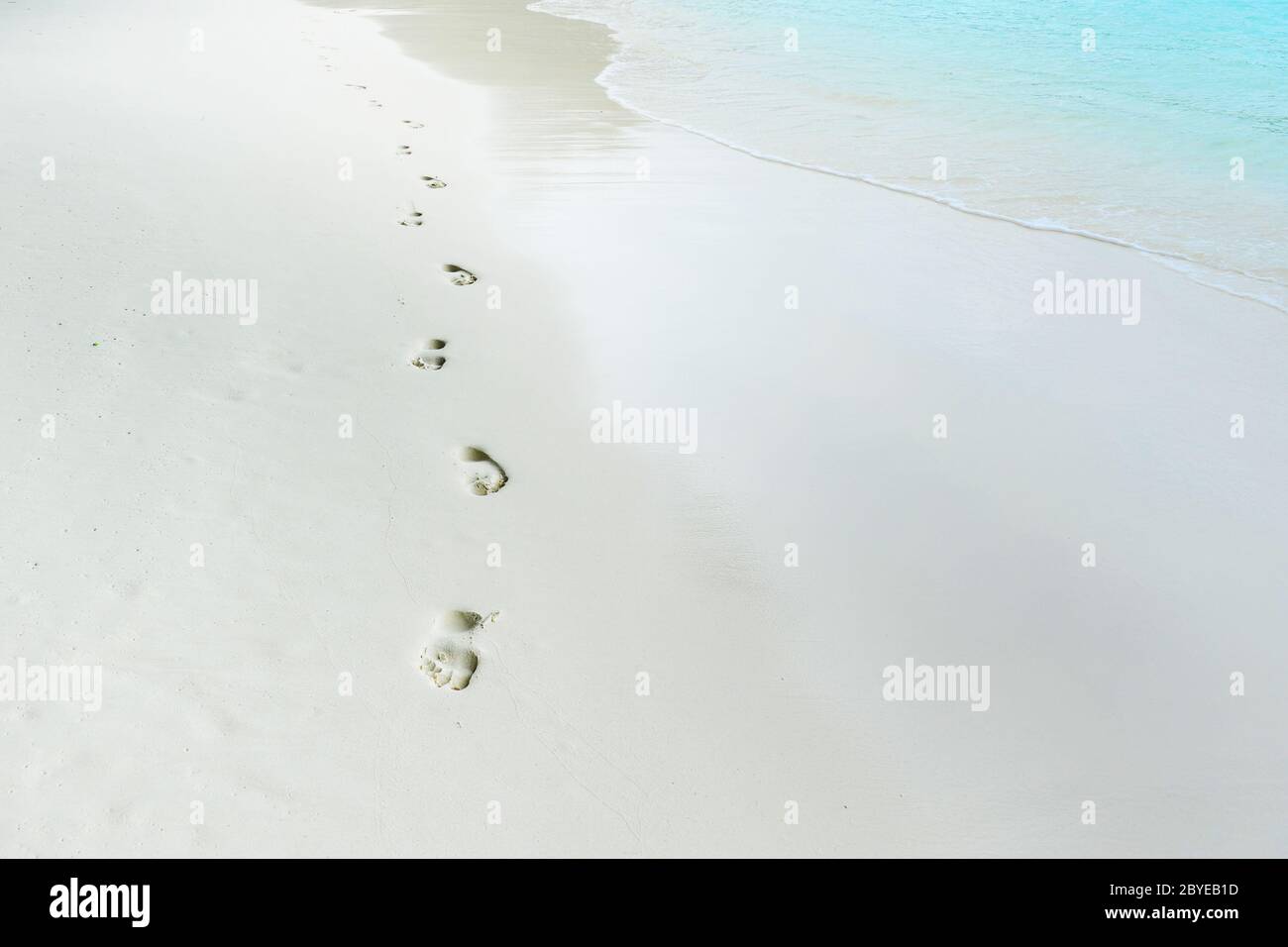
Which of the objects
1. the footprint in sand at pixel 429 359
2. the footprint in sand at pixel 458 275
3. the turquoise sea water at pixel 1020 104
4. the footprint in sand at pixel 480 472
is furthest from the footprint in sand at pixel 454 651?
the turquoise sea water at pixel 1020 104

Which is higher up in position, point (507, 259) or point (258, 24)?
point (258, 24)

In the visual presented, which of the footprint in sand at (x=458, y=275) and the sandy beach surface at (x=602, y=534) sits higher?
the footprint in sand at (x=458, y=275)

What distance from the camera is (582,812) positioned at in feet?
7.84

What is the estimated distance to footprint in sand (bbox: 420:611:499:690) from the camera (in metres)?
2.71

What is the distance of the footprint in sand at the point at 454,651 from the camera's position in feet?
8.88

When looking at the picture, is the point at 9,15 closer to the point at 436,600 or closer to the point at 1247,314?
the point at 436,600

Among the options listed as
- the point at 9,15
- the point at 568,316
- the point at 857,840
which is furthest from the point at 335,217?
the point at 9,15

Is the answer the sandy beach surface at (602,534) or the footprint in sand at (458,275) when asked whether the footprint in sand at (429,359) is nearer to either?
the sandy beach surface at (602,534)

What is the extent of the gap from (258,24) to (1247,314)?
1264 cm

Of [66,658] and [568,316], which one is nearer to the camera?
[66,658]

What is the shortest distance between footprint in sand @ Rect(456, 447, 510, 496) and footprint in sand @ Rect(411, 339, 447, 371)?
75 cm

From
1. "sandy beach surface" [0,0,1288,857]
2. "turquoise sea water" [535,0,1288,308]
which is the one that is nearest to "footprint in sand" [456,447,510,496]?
"sandy beach surface" [0,0,1288,857]

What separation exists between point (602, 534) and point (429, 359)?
62.7 inches

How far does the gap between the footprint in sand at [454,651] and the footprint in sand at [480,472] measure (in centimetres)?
72
